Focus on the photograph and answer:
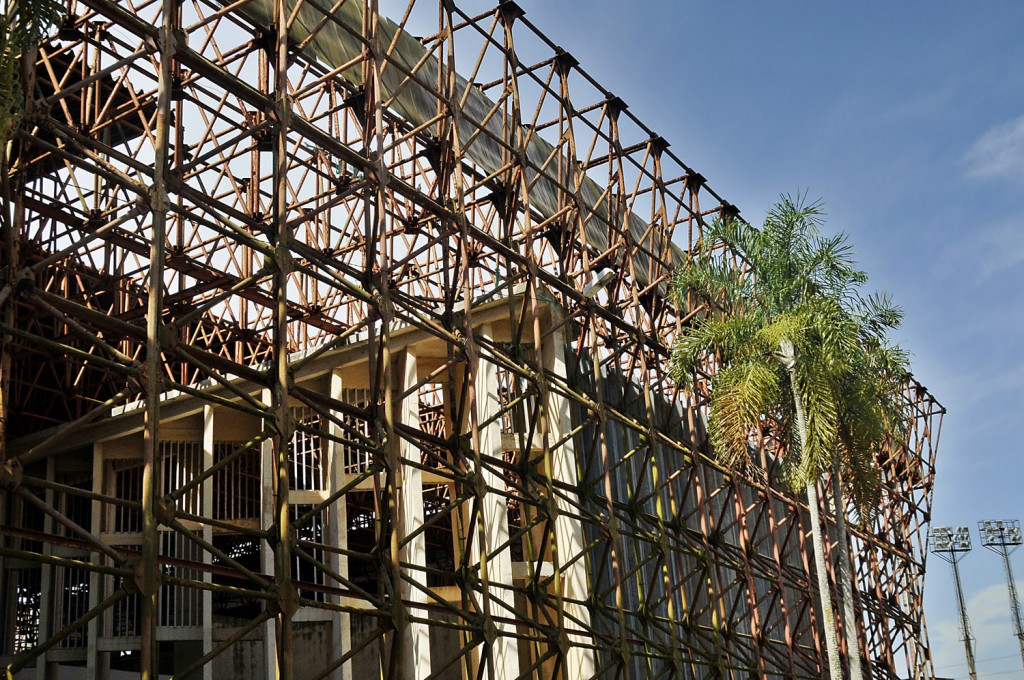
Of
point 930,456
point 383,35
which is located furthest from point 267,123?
point 930,456

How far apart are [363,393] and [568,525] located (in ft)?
15.4

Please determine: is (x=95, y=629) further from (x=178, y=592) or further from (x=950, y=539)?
(x=950, y=539)

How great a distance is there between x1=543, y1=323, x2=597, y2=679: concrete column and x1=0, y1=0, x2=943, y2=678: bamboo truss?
0.05 metres

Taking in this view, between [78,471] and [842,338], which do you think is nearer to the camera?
[842,338]

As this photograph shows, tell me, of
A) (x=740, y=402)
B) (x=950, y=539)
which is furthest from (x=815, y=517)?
(x=950, y=539)

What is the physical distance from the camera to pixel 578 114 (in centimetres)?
2492

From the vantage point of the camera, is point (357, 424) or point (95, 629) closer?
point (95, 629)

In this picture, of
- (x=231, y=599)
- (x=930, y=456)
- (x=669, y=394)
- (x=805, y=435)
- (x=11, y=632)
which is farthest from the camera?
(x=930, y=456)

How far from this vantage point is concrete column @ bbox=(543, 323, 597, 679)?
68.5ft

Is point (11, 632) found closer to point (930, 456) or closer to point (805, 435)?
point (805, 435)

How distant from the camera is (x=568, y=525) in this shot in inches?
848

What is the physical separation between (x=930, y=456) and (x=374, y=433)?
3220 centimetres

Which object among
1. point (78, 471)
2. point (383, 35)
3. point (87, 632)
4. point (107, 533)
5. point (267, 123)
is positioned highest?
point (383, 35)

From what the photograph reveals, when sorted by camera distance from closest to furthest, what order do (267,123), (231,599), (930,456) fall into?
(267,123) → (231,599) → (930,456)
